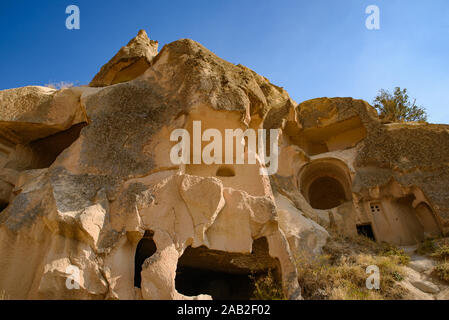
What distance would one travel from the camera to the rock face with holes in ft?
14.7

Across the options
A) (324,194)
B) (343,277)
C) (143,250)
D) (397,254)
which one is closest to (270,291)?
(343,277)

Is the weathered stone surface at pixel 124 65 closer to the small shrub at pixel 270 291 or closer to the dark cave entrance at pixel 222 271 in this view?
the dark cave entrance at pixel 222 271

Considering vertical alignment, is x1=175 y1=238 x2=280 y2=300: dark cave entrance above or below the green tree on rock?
below

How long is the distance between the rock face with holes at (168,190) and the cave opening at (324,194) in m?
1.39

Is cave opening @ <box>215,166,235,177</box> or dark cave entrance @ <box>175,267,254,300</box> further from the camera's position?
cave opening @ <box>215,166,235,177</box>

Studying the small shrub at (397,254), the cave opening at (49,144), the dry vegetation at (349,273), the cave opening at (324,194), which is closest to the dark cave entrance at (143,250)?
the dry vegetation at (349,273)

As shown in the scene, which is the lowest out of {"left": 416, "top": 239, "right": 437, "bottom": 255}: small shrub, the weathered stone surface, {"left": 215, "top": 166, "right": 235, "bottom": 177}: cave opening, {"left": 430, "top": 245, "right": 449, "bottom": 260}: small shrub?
{"left": 430, "top": 245, "right": 449, "bottom": 260}: small shrub

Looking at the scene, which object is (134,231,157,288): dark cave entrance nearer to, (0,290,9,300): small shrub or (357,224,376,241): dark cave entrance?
(0,290,9,300): small shrub

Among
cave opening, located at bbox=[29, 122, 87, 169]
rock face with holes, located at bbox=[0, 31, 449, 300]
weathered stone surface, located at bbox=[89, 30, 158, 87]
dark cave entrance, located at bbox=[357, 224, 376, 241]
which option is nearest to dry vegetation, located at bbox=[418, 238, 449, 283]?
rock face with holes, located at bbox=[0, 31, 449, 300]

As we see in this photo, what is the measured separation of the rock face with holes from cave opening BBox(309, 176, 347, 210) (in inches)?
54.7

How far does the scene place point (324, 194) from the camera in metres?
12.1

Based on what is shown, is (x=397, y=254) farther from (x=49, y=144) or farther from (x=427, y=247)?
(x=49, y=144)

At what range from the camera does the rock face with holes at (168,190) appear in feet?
14.7

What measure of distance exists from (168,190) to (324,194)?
8790mm
